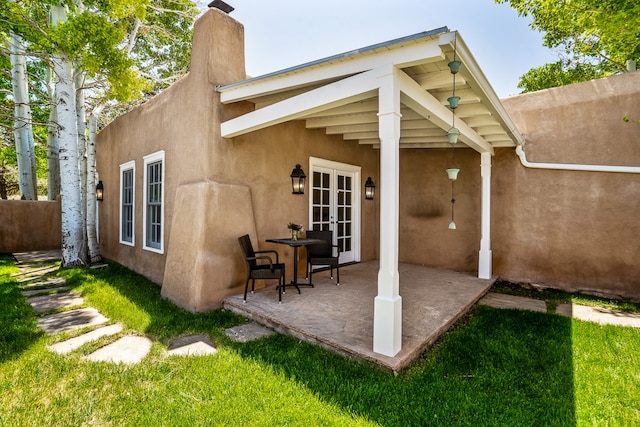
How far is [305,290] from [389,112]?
3074 millimetres

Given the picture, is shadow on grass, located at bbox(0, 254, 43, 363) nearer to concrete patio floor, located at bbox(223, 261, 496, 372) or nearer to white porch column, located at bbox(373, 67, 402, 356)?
concrete patio floor, located at bbox(223, 261, 496, 372)

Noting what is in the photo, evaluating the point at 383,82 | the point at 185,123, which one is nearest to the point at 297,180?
the point at 185,123

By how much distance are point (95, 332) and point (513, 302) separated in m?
5.71

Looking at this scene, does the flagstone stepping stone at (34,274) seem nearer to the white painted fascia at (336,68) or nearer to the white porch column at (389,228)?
the white painted fascia at (336,68)

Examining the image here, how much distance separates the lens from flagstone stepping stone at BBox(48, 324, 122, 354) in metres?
3.20

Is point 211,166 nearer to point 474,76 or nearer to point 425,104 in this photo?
point 425,104

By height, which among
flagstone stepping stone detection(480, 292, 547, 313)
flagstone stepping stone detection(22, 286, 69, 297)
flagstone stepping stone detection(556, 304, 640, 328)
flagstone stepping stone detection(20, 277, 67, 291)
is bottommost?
flagstone stepping stone detection(556, 304, 640, 328)

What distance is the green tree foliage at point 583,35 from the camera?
550 cm

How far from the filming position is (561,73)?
11086 mm

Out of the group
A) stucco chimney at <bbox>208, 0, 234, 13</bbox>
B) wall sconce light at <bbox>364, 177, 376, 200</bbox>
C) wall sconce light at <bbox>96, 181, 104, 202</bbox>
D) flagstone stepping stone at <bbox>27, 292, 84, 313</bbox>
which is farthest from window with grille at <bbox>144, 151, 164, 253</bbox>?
wall sconce light at <bbox>364, 177, 376, 200</bbox>

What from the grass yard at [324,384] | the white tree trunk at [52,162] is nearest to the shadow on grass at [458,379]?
the grass yard at [324,384]

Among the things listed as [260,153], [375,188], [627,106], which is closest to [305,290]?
[260,153]

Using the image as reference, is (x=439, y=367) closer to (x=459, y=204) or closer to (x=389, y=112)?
(x=389, y=112)

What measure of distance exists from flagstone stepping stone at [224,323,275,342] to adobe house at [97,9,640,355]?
0.81 m
